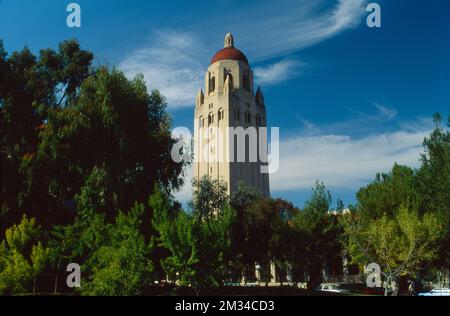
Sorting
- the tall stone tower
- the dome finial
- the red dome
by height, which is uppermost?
the dome finial

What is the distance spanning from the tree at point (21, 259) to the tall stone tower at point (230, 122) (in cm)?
4805

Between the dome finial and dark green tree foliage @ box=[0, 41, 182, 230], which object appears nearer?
dark green tree foliage @ box=[0, 41, 182, 230]

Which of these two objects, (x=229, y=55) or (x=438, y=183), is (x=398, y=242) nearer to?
(x=438, y=183)

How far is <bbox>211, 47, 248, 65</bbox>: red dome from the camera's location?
76062 mm

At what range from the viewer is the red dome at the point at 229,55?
76.1 m

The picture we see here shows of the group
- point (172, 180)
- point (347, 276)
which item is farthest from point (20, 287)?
point (347, 276)

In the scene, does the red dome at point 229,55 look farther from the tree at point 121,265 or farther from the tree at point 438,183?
the tree at point 121,265

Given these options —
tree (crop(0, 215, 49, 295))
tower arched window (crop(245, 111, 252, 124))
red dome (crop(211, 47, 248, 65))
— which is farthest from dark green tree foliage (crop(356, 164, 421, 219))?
red dome (crop(211, 47, 248, 65))

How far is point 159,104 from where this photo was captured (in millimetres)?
26938

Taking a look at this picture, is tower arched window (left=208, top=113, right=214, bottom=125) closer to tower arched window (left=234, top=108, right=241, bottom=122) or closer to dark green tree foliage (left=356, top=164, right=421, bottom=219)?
tower arched window (left=234, top=108, right=241, bottom=122)

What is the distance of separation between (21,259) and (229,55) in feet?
205

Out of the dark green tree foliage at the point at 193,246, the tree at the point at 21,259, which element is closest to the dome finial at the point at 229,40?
the dark green tree foliage at the point at 193,246

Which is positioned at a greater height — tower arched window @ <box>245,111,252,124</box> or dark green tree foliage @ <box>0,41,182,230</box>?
tower arched window @ <box>245,111,252,124</box>

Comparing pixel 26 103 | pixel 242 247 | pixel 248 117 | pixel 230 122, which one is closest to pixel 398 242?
pixel 242 247
